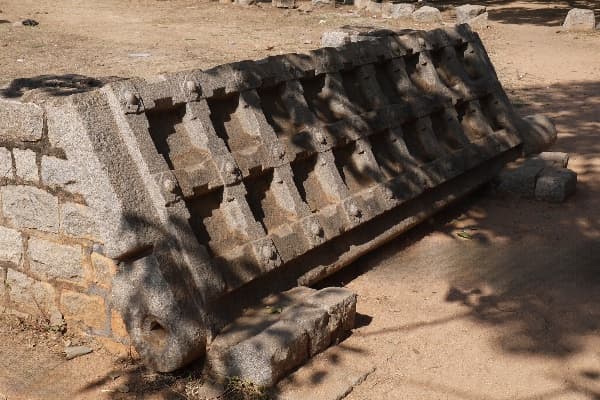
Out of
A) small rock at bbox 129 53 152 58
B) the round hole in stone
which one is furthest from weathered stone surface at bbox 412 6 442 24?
the round hole in stone

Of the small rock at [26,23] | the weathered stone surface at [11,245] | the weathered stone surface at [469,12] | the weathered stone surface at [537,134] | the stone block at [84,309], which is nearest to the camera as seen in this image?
the stone block at [84,309]

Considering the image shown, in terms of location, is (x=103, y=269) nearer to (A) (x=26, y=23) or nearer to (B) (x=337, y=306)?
(B) (x=337, y=306)

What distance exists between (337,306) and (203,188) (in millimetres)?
1071

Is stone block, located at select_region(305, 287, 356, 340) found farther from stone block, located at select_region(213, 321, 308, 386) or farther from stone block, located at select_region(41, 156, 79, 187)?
stone block, located at select_region(41, 156, 79, 187)

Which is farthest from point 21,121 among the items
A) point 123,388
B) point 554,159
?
point 554,159

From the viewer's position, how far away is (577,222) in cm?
643

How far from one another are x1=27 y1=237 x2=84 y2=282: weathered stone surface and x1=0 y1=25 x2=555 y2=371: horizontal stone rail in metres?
0.01

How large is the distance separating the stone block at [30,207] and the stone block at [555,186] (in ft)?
14.5

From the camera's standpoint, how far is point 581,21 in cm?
1612

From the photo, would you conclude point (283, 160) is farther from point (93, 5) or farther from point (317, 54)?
point (93, 5)

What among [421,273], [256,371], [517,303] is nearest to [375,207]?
[421,273]

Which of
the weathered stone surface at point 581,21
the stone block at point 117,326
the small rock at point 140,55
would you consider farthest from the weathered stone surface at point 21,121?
the weathered stone surface at point 581,21

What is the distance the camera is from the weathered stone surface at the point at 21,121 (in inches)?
171

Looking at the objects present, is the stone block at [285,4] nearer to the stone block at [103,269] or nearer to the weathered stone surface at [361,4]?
the weathered stone surface at [361,4]
